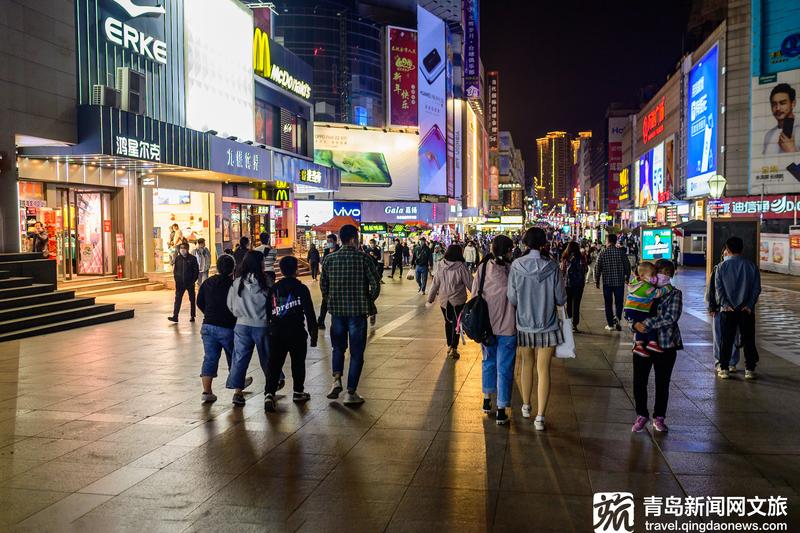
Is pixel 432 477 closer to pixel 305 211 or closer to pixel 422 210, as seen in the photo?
pixel 305 211

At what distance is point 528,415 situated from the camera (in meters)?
6.86

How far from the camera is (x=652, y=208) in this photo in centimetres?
8000

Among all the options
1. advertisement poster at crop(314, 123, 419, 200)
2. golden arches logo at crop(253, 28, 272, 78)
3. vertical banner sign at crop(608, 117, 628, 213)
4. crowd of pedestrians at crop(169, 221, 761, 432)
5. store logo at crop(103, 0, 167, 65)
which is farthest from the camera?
vertical banner sign at crop(608, 117, 628, 213)

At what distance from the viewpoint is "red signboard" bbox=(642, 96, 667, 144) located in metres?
80.0

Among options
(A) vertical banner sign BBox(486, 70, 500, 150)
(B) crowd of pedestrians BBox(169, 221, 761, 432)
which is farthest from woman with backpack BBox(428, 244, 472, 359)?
(A) vertical banner sign BBox(486, 70, 500, 150)

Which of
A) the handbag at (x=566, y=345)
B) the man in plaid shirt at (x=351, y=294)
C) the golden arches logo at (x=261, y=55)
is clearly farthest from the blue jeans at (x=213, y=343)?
the golden arches logo at (x=261, y=55)

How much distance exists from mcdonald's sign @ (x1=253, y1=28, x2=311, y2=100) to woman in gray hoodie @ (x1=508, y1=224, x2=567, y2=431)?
79.9 ft

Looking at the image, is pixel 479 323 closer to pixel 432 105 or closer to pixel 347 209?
pixel 347 209

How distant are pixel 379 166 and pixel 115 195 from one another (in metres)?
38.3

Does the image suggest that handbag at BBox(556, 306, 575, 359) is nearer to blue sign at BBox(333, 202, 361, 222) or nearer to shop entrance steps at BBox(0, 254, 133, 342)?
shop entrance steps at BBox(0, 254, 133, 342)

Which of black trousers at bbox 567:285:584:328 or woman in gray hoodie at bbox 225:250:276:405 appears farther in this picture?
black trousers at bbox 567:285:584:328

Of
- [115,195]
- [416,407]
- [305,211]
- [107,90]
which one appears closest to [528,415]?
[416,407]

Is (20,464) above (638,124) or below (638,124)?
below

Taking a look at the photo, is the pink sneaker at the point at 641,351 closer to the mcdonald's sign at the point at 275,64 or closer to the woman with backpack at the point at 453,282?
the woman with backpack at the point at 453,282
